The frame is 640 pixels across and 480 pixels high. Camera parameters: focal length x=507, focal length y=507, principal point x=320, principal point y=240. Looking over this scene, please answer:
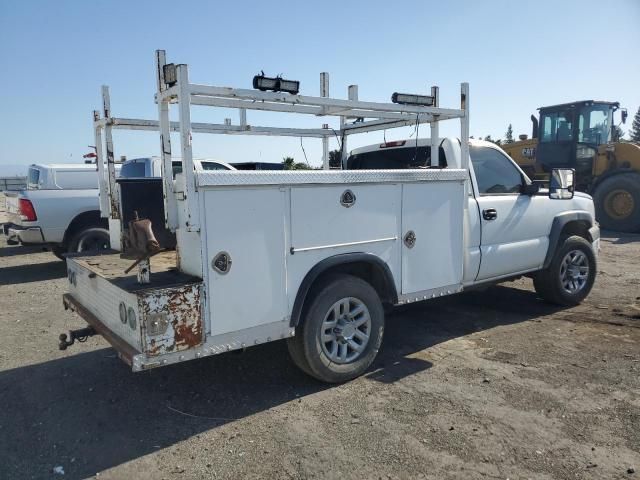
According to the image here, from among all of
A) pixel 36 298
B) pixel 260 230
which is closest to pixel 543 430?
pixel 260 230

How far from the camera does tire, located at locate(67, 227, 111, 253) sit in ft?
29.3

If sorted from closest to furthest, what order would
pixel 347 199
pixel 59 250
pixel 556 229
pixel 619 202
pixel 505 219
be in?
pixel 347 199 → pixel 505 219 → pixel 556 229 → pixel 59 250 → pixel 619 202

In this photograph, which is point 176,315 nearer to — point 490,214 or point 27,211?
point 490,214

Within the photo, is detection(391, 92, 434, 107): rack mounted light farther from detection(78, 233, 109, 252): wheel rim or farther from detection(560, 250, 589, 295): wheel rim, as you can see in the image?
detection(78, 233, 109, 252): wheel rim

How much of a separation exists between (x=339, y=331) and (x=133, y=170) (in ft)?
22.9

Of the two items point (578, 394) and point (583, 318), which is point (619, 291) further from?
point (578, 394)

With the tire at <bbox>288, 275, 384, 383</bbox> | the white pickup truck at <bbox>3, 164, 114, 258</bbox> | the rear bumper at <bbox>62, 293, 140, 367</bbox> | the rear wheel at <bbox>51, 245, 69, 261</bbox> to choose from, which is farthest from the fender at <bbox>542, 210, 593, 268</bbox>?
the rear wheel at <bbox>51, 245, 69, 261</bbox>

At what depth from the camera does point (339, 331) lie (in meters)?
4.12

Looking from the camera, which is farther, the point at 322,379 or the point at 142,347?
the point at 322,379

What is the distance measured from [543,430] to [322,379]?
5.34 ft

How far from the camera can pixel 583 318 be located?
5938 mm

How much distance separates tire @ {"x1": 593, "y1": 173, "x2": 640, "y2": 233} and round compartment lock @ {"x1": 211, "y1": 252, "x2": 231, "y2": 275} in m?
13.5

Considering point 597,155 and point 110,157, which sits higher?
point 597,155

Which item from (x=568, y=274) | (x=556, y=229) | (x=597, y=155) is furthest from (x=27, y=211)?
(x=597, y=155)
